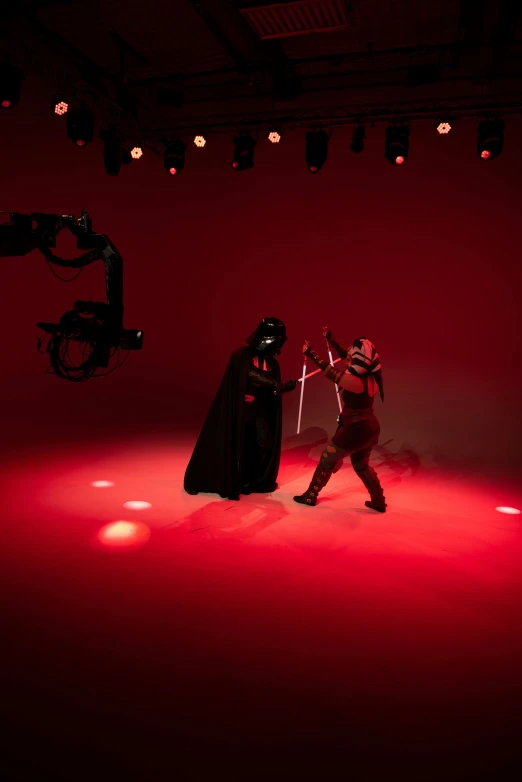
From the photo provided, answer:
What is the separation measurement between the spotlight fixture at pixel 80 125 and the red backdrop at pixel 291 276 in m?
1.88

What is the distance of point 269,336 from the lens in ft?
17.1

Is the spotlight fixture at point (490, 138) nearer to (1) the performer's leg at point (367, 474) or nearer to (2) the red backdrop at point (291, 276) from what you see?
(2) the red backdrop at point (291, 276)

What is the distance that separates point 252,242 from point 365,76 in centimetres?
270

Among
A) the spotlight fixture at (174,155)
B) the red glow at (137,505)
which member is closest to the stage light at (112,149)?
the spotlight fixture at (174,155)

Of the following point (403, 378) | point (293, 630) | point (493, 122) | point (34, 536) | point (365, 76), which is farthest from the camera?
point (403, 378)

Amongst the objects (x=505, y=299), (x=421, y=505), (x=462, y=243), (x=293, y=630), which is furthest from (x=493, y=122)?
(x=293, y=630)

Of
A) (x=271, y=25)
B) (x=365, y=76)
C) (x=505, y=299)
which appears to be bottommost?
(x=505, y=299)

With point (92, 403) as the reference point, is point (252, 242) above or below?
above

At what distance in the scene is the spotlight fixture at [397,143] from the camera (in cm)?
698

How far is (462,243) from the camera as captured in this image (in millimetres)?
8172

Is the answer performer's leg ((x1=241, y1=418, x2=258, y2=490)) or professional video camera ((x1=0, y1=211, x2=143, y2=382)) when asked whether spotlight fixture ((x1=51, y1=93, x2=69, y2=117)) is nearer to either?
professional video camera ((x1=0, y1=211, x2=143, y2=382))

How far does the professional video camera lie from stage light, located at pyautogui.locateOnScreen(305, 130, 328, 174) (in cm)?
385

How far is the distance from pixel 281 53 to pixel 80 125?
242cm

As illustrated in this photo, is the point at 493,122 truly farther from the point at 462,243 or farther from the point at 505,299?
the point at 505,299
